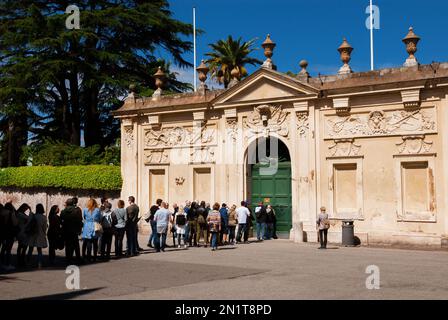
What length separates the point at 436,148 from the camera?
18.1 m

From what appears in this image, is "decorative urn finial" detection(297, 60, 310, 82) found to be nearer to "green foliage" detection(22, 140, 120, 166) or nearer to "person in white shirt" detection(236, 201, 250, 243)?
"person in white shirt" detection(236, 201, 250, 243)

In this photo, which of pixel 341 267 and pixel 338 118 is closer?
pixel 341 267

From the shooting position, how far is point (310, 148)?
2053cm

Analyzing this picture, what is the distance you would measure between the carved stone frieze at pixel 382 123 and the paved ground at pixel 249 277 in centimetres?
419

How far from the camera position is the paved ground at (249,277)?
381 inches

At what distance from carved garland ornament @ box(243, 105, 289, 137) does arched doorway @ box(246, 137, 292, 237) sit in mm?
432

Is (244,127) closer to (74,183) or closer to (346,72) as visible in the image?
(346,72)

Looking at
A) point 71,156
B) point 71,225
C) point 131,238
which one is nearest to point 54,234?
point 71,225

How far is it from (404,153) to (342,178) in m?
2.43

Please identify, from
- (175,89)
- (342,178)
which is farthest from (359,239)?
(175,89)

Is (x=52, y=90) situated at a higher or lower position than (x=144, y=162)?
higher

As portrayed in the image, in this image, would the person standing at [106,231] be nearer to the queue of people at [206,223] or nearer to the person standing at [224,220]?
the queue of people at [206,223]
